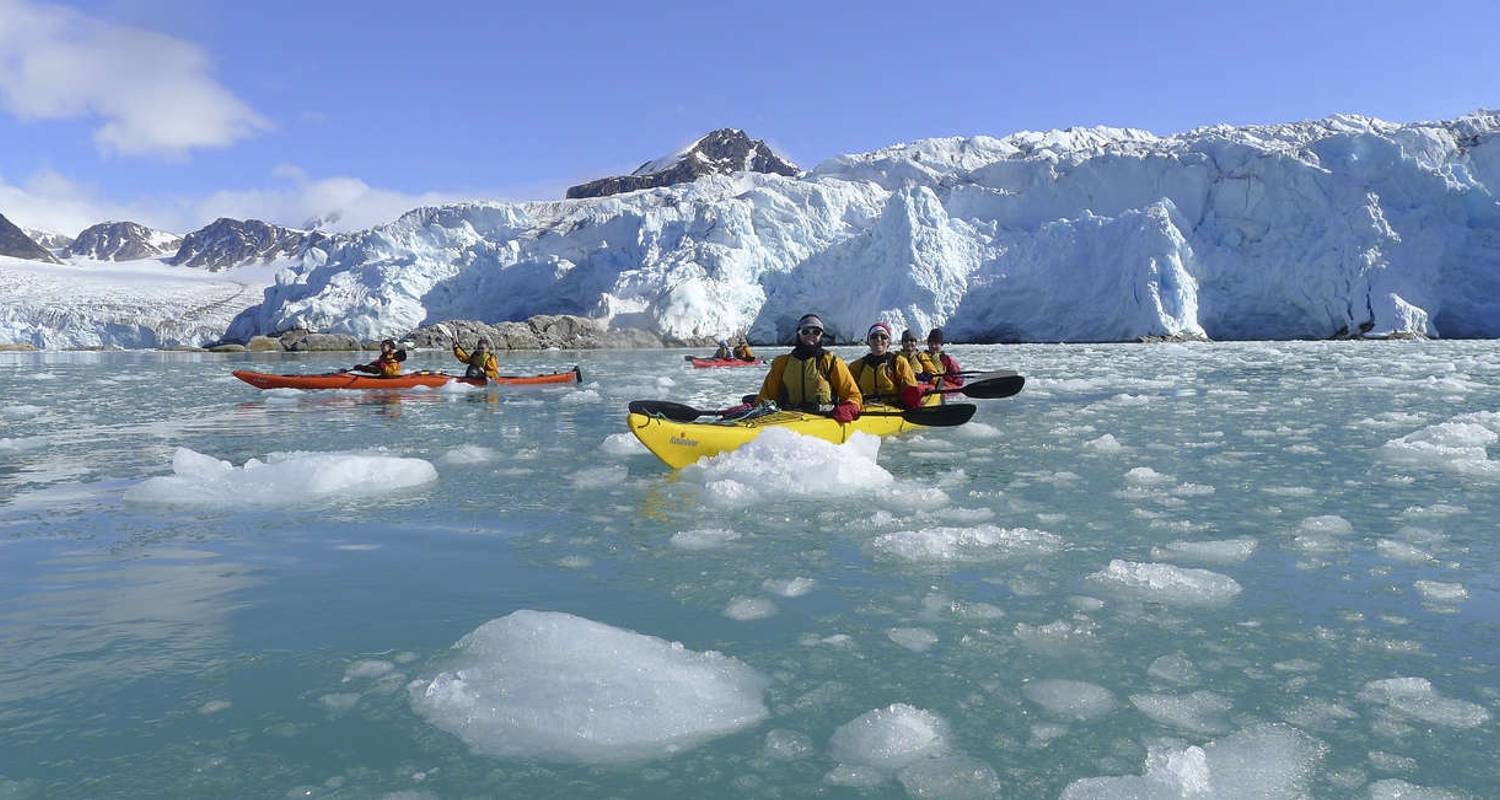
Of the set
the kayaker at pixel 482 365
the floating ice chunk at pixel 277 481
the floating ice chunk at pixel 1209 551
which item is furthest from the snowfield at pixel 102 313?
the floating ice chunk at pixel 1209 551

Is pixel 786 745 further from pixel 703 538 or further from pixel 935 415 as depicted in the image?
pixel 935 415

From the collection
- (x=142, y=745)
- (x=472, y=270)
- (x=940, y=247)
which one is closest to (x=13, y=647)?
(x=142, y=745)

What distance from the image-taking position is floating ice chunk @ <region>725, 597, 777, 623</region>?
3.33 m

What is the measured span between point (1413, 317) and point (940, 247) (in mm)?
19299

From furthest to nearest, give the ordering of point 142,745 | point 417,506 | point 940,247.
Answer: point 940,247 < point 417,506 < point 142,745

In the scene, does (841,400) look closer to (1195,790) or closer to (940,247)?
(1195,790)

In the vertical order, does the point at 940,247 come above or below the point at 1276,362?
above

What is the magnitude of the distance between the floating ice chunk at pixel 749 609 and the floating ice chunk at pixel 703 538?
87cm

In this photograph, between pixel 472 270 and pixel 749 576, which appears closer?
pixel 749 576

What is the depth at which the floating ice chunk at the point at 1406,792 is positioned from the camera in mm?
2014

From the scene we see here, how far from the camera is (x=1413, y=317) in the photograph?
35875 millimetres

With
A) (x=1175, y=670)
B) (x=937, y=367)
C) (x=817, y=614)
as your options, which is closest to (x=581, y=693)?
(x=817, y=614)

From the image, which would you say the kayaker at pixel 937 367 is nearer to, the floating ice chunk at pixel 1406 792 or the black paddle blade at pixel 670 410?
the black paddle blade at pixel 670 410

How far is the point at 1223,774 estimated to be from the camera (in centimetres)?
214
